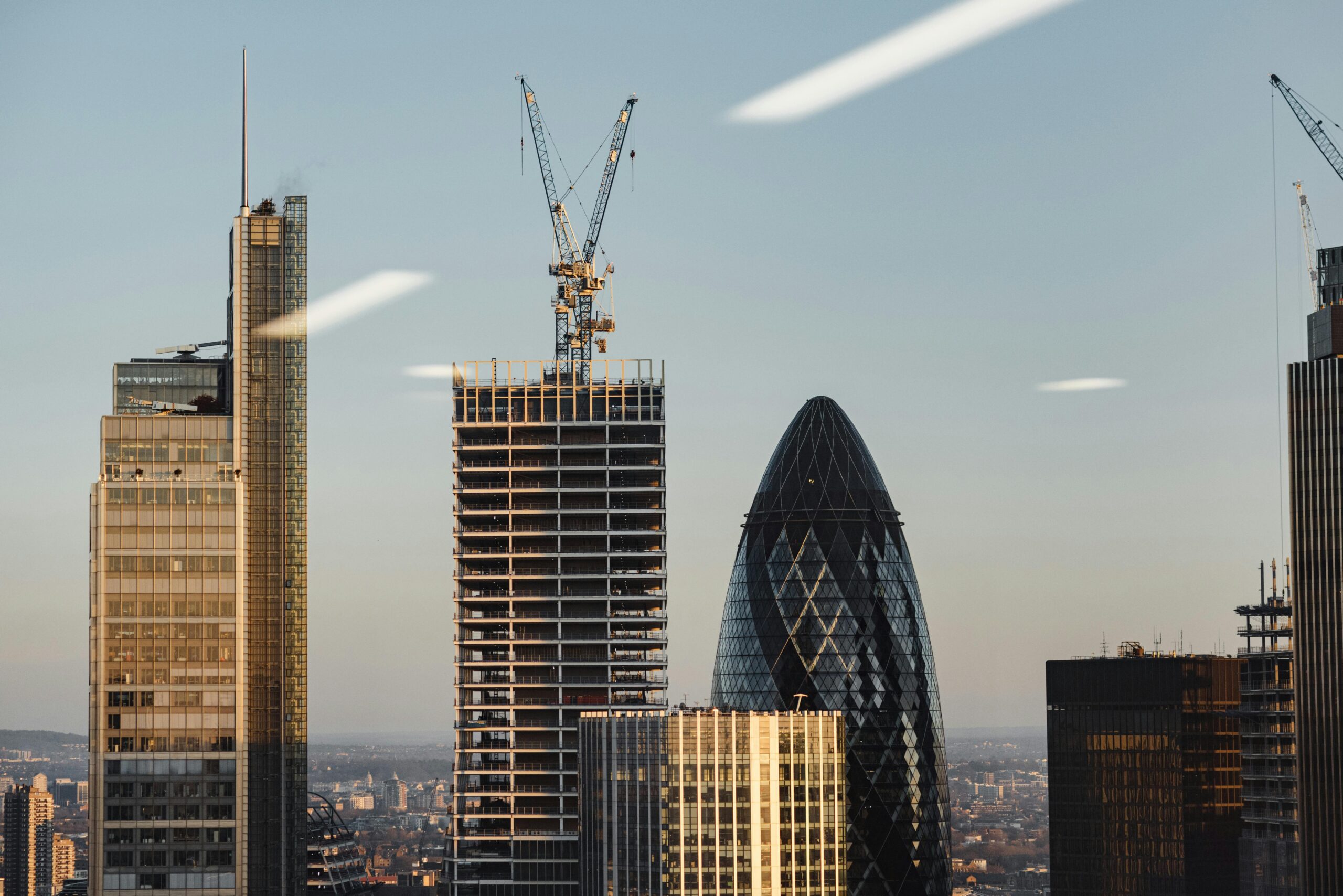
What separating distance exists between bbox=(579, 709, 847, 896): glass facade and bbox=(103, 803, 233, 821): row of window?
36971 mm

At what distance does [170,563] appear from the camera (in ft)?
472

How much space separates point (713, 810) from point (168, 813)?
48.1 m

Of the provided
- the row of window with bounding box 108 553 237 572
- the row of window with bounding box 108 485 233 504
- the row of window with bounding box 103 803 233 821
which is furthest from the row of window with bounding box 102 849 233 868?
the row of window with bounding box 108 485 233 504

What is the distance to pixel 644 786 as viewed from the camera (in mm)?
162000

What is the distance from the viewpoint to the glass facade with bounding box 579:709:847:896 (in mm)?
160000

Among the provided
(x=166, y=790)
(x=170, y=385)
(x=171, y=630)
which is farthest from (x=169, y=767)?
(x=170, y=385)

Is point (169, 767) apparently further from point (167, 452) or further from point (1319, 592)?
point (1319, 592)

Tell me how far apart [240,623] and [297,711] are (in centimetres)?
3620

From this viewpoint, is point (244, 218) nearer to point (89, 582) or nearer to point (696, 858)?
point (89, 582)

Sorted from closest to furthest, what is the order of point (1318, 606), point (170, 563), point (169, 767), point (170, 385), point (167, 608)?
1. point (169, 767)
2. point (167, 608)
3. point (170, 563)
4. point (170, 385)
5. point (1318, 606)

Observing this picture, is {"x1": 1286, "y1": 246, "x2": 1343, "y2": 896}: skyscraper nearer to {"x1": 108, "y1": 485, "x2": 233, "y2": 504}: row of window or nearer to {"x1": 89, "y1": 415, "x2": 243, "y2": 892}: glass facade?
{"x1": 89, "y1": 415, "x2": 243, "y2": 892}: glass facade

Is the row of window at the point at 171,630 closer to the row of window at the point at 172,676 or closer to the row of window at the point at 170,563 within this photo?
the row of window at the point at 172,676

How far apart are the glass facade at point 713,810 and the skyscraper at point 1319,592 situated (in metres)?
45.2

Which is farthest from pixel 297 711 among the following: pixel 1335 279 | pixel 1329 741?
pixel 1335 279
